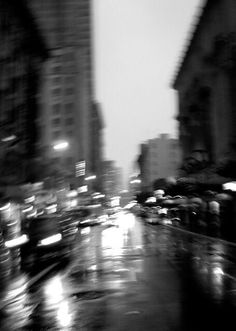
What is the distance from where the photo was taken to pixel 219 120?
52.3m

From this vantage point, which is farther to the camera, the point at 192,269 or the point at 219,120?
the point at 219,120

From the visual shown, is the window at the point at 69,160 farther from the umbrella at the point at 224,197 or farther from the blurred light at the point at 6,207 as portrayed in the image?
the blurred light at the point at 6,207

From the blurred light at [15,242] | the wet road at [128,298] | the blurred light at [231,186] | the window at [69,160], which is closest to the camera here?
the wet road at [128,298]

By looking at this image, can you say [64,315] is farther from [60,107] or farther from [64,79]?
[64,79]

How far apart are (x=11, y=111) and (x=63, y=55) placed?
96777 millimetres

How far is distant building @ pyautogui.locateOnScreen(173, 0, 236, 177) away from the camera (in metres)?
46.7

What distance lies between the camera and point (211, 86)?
55219mm

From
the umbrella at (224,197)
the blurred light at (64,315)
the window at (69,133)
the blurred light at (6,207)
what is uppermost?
the blurred light at (6,207)

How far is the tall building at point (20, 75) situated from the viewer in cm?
4816

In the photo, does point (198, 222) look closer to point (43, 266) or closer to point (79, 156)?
point (43, 266)

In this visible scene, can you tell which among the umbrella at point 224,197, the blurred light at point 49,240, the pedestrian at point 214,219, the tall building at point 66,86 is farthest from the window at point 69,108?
the blurred light at point 49,240

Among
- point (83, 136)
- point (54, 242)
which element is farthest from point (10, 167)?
point (83, 136)

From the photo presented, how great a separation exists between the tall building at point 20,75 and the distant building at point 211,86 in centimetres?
1874

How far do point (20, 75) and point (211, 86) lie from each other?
21459 mm
